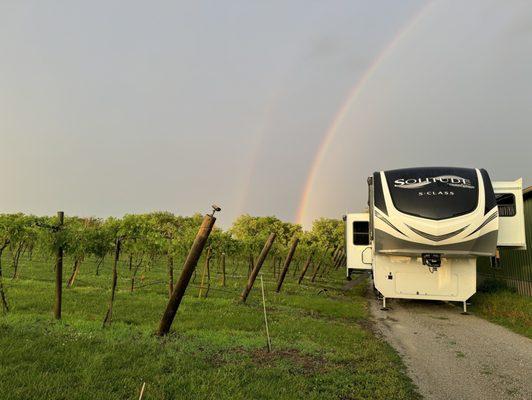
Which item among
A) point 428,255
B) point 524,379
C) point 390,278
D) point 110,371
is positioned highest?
point 428,255

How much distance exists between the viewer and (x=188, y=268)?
23.8ft

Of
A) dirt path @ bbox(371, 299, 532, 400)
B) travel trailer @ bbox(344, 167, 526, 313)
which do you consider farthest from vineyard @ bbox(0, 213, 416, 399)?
travel trailer @ bbox(344, 167, 526, 313)

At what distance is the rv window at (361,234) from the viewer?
16328 mm

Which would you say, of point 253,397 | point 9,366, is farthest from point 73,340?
point 253,397

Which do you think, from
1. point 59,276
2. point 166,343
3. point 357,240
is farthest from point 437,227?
point 59,276

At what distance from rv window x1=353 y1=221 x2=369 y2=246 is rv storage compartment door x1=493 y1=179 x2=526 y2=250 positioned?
4.87 metres

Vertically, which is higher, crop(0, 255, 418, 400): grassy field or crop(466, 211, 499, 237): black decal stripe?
crop(466, 211, 499, 237): black decal stripe

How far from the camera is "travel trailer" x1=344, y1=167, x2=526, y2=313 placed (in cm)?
1165

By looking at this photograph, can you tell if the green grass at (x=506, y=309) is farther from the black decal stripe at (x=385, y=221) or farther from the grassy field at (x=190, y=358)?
the grassy field at (x=190, y=358)

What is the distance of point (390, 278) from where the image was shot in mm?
12852

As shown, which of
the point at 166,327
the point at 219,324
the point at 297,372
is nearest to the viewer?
the point at 297,372

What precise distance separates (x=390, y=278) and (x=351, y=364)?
6.60 meters

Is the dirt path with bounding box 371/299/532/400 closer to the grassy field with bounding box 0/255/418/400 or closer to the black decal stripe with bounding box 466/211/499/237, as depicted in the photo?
the grassy field with bounding box 0/255/418/400

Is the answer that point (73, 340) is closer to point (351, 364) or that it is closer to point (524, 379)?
point (351, 364)
